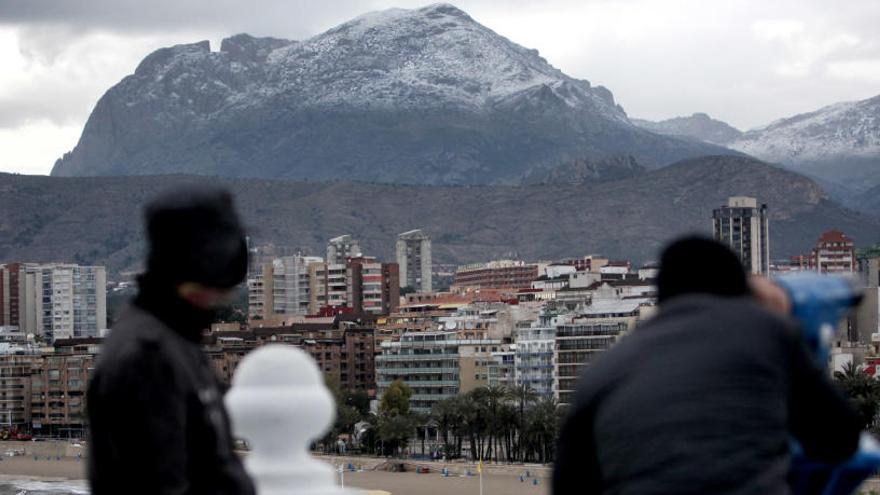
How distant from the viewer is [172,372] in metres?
4.29

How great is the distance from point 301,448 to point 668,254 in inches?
35.5

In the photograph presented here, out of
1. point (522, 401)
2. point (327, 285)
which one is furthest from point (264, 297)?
point (522, 401)

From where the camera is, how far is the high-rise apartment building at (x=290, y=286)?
597 feet

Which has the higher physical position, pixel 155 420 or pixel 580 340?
pixel 155 420

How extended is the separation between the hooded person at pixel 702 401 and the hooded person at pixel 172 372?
0.75m

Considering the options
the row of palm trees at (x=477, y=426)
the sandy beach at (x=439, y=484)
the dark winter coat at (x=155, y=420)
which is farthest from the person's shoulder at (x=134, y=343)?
the row of palm trees at (x=477, y=426)

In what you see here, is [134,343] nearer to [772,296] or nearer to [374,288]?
[772,296]

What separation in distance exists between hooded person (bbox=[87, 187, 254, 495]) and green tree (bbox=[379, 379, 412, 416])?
9298 cm

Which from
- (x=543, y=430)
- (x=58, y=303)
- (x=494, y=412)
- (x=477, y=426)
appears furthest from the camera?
(x=58, y=303)

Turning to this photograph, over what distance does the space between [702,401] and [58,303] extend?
18295cm

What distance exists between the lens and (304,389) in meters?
4.59

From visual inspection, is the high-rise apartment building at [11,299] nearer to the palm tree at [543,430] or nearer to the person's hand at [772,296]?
the palm tree at [543,430]

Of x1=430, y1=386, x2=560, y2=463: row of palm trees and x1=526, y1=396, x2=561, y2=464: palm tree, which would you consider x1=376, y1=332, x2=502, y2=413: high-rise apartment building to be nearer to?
x1=430, y1=386, x2=560, y2=463: row of palm trees

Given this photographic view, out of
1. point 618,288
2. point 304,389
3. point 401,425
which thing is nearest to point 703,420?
point 304,389
